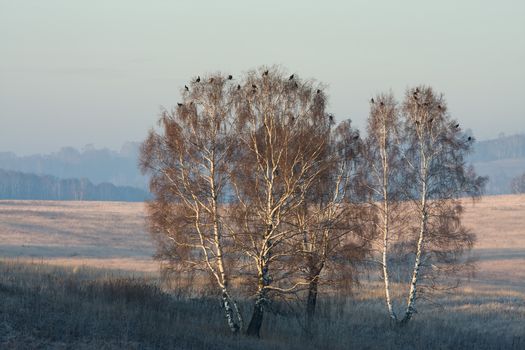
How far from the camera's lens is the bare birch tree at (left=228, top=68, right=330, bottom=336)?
93.2 feet

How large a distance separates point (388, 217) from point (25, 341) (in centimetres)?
2077

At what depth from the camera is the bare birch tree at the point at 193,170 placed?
96.0 feet

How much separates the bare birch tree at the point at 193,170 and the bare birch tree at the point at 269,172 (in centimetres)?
66

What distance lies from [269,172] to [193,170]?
2.89 m

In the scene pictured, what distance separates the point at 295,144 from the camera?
2911 centimetres

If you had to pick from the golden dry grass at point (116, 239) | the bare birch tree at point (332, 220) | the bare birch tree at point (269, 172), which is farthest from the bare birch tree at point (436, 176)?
the golden dry grass at point (116, 239)

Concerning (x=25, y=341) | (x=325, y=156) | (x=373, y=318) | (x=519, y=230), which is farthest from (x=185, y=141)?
(x=519, y=230)

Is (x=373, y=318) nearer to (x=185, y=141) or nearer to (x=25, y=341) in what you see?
(x=185, y=141)

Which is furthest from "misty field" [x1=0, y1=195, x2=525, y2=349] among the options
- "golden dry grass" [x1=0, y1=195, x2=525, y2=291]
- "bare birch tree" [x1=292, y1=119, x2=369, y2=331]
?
"bare birch tree" [x1=292, y1=119, x2=369, y2=331]

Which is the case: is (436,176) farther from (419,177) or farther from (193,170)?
(193,170)

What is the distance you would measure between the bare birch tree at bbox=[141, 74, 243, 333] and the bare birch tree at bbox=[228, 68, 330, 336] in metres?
0.66

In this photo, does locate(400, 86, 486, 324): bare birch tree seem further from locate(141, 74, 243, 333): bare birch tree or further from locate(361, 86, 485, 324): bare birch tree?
locate(141, 74, 243, 333): bare birch tree

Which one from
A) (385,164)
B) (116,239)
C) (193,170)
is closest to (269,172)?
(193,170)

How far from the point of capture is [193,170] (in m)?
29.6
